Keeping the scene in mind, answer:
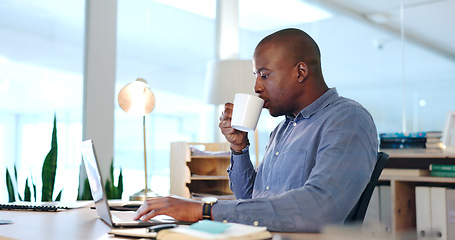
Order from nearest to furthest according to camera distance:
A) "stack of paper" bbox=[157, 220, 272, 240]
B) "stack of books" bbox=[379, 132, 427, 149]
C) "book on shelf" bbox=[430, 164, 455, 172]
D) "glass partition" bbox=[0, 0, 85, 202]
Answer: "stack of paper" bbox=[157, 220, 272, 240] < "book on shelf" bbox=[430, 164, 455, 172] < "stack of books" bbox=[379, 132, 427, 149] < "glass partition" bbox=[0, 0, 85, 202]

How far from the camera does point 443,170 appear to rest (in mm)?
2578

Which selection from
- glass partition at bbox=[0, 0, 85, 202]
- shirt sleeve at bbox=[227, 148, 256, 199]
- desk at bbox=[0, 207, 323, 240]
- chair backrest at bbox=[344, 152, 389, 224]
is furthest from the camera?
glass partition at bbox=[0, 0, 85, 202]

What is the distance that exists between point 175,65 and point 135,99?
173 cm

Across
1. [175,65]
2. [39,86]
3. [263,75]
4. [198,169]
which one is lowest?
[198,169]

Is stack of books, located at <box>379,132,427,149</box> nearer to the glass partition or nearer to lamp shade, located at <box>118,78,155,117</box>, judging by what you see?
lamp shade, located at <box>118,78,155,117</box>

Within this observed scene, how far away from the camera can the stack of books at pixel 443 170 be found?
254cm

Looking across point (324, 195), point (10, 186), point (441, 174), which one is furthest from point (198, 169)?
point (324, 195)

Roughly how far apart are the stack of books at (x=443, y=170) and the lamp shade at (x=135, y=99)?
161 cm

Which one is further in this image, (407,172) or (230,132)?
(407,172)

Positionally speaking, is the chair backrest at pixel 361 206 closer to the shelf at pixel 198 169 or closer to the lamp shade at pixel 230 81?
the shelf at pixel 198 169

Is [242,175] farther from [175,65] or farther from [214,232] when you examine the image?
[175,65]

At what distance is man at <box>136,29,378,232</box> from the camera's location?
1.10 metres

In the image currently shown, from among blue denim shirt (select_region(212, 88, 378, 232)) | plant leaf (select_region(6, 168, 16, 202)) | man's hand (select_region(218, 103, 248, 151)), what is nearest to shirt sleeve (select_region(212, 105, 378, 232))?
blue denim shirt (select_region(212, 88, 378, 232))

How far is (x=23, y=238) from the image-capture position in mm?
1032
